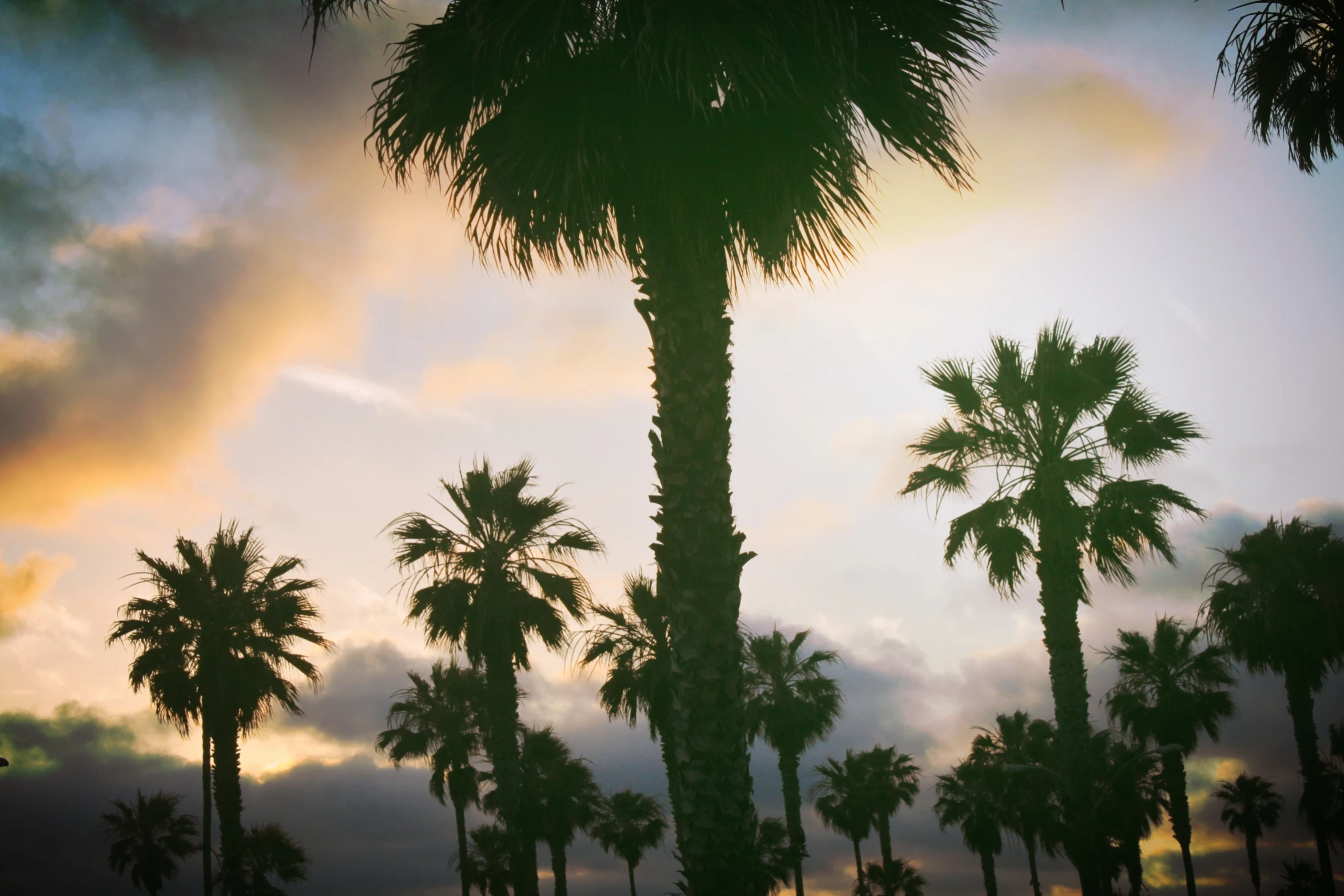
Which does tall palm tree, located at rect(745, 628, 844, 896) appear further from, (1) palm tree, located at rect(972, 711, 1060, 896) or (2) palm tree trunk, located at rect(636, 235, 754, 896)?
(2) palm tree trunk, located at rect(636, 235, 754, 896)

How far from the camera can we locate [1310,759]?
1011 inches

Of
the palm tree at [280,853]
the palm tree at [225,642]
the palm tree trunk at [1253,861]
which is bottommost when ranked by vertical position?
the palm tree trunk at [1253,861]

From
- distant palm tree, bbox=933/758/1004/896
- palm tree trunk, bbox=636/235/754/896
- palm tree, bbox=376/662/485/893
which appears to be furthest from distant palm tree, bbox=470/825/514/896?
palm tree trunk, bbox=636/235/754/896

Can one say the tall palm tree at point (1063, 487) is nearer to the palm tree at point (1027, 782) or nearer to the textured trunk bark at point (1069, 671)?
the textured trunk bark at point (1069, 671)

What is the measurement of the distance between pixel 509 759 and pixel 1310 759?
21.9 metres

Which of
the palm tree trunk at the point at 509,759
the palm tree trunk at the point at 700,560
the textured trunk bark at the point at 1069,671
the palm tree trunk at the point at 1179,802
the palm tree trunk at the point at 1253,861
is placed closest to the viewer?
the palm tree trunk at the point at 700,560

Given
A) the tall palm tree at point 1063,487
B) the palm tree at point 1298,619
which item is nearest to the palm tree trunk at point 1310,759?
the palm tree at point 1298,619

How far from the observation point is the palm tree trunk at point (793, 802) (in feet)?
93.9

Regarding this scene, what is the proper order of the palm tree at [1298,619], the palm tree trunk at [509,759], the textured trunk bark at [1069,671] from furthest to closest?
the palm tree at [1298,619] < the palm tree trunk at [509,759] < the textured trunk bark at [1069,671]

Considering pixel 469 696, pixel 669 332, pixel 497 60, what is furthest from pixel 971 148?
pixel 469 696

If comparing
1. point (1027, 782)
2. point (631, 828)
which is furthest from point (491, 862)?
point (1027, 782)

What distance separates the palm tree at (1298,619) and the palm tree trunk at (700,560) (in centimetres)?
2522

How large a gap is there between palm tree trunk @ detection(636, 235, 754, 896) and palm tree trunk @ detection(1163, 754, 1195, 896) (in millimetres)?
30339

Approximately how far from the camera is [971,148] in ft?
24.4
